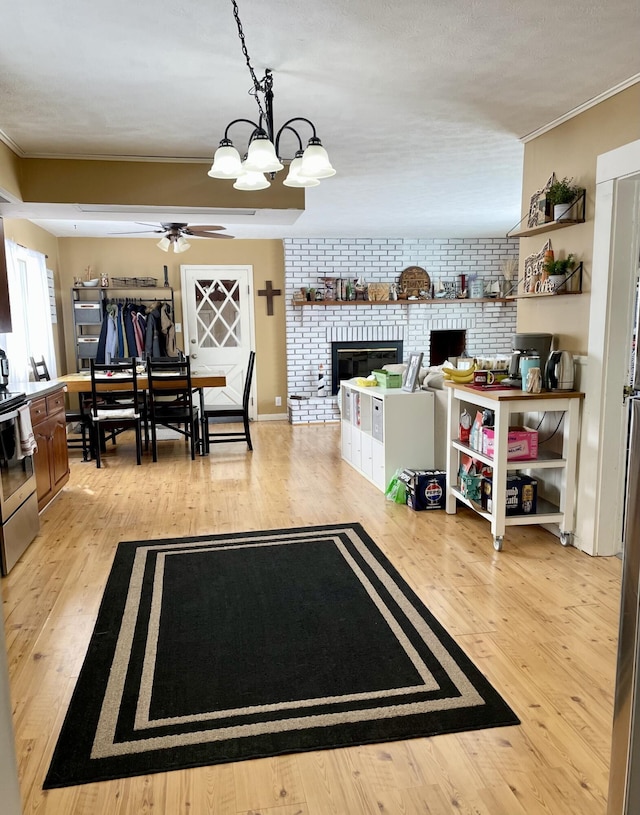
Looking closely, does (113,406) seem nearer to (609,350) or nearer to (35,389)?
(35,389)

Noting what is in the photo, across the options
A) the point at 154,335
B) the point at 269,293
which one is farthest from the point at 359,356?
the point at 154,335

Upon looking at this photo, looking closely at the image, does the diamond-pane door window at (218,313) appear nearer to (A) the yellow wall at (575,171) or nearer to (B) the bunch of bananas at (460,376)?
(B) the bunch of bananas at (460,376)

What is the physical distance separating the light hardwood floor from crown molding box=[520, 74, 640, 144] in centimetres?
248

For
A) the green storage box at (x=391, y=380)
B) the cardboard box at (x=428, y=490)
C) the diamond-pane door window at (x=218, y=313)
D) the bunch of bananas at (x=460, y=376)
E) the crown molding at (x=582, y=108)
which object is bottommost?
the cardboard box at (x=428, y=490)

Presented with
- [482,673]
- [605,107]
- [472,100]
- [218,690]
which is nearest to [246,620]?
[218,690]

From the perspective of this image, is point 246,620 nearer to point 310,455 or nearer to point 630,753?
point 630,753

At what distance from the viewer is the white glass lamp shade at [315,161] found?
8.46 ft

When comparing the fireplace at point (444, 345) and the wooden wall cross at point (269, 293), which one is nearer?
the wooden wall cross at point (269, 293)

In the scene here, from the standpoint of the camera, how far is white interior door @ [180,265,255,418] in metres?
7.75

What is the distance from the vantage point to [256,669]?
227 cm

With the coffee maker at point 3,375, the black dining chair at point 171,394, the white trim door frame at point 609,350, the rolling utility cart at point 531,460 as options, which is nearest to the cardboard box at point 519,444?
the rolling utility cart at point 531,460

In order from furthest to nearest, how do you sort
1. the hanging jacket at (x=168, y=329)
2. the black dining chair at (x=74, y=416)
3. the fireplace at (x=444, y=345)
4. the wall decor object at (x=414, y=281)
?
1. the fireplace at (x=444, y=345)
2. the wall decor object at (x=414, y=281)
3. the hanging jacket at (x=168, y=329)
4. the black dining chair at (x=74, y=416)

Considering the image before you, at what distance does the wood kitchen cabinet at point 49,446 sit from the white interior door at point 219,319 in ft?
11.0

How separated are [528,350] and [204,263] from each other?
5.24 meters
